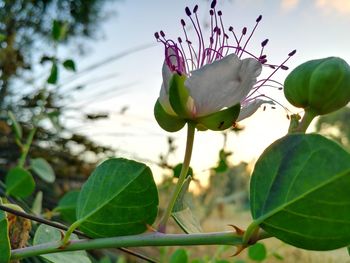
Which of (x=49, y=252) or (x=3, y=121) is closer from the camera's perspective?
(x=49, y=252)

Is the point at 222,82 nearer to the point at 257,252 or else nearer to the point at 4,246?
the point at 4,246

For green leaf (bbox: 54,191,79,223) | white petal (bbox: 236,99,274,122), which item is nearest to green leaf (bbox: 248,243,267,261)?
green leaf (bbox: 54,191,79,223)

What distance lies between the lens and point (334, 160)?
189mm

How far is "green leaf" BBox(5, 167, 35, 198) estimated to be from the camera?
454 mm

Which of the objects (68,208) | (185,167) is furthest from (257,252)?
(185,167)

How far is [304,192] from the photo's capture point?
0.20 meters

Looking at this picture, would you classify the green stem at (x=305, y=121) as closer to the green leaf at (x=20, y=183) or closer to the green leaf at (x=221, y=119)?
the green leaf at (x=221, y=119)

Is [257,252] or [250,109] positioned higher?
[250,109]

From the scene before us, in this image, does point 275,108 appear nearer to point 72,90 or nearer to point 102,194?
point 102,194

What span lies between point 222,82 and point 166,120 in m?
0.04

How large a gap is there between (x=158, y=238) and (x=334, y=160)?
3.0 inches

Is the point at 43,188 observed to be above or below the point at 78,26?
below

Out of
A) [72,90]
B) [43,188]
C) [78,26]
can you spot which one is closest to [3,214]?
[43,188]

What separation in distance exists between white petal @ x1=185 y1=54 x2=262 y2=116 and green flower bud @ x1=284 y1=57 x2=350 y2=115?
0.07 ft
